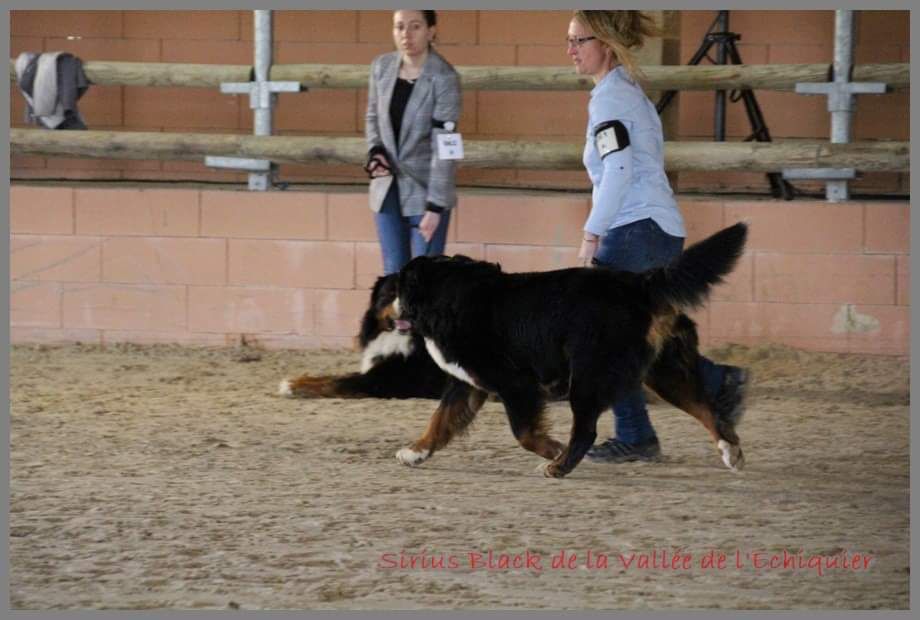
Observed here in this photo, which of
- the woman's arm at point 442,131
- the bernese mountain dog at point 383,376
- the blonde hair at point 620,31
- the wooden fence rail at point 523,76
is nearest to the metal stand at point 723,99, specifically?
the wooden fence rail at point 523,76

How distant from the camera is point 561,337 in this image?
5340 mm

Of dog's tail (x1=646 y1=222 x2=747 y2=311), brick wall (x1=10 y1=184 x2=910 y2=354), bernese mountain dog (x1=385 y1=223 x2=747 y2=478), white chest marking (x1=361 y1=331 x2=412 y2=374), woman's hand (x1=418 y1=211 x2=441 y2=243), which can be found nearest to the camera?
dog's tail (x1=646 y1=222 x2=747 y2=311)

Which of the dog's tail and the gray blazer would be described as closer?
the dog's tail

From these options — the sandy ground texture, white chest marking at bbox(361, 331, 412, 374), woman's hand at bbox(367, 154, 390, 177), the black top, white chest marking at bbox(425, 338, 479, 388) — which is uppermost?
the black top

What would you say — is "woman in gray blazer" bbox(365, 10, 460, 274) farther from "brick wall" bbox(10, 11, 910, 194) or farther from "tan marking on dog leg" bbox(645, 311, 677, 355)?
"brick wall" bbox(10, 11, 910, 194)

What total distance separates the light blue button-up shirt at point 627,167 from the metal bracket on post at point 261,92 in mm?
3656

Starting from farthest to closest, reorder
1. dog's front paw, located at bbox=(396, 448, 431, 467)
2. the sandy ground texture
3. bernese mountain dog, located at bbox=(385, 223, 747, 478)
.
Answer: dog's front paw, located at bbox=(396, 448, 431, 467) < bernese mountain dog, located at bbox=(385, 223, 747, 478) < the sandy ground texture

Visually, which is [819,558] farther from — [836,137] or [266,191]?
[266,191]

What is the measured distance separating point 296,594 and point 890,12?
7.07m

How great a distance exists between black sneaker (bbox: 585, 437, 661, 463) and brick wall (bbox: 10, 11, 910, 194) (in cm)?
434

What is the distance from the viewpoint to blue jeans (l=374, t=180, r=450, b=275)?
7.33 metres

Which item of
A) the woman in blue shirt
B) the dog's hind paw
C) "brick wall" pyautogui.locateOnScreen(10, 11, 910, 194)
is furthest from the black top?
"brick wall" pyautogui.locateOnScreen(10, 11, 910, 194)

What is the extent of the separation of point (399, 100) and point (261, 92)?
5.93 feet

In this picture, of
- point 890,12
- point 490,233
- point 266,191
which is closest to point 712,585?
point 490,233
